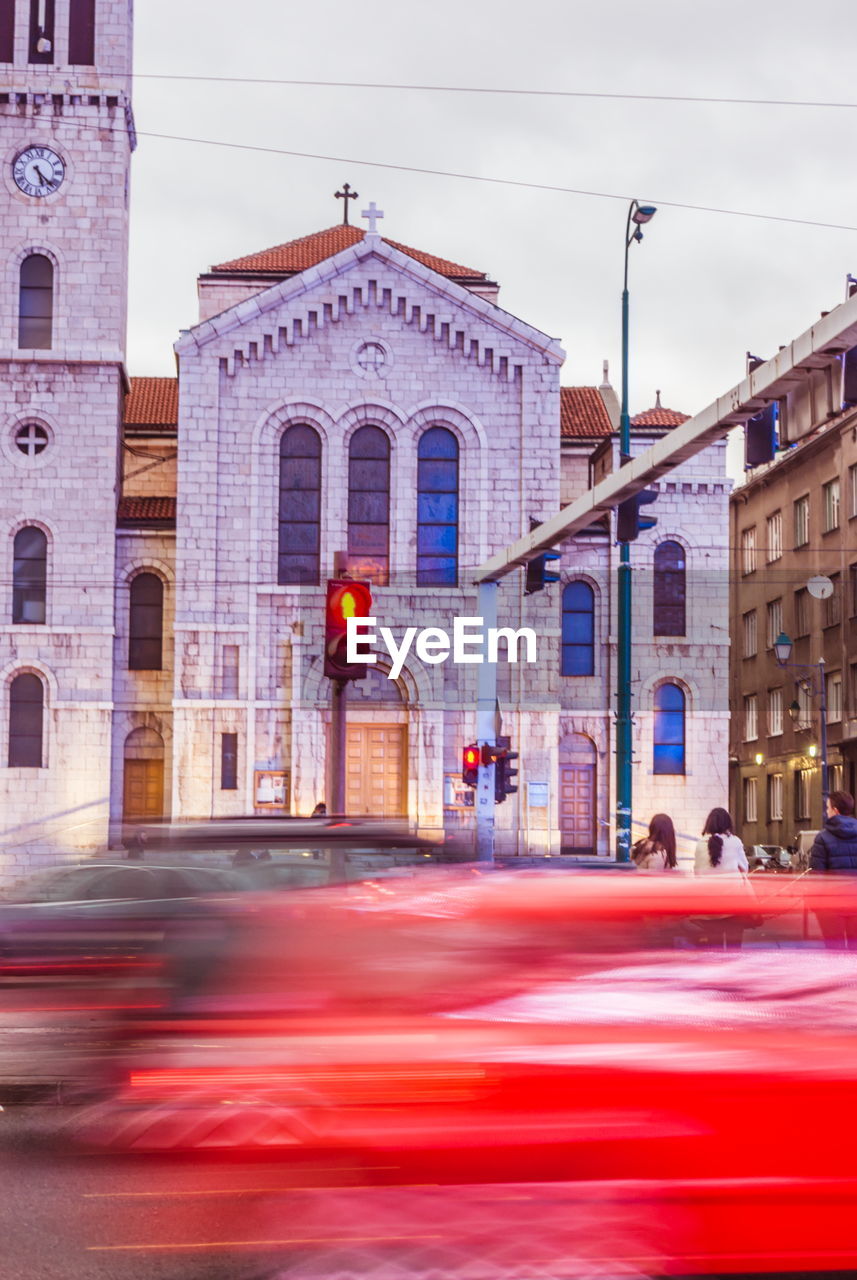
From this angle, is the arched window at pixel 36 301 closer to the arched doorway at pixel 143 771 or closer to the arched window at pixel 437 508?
the arched window at pixel 437 508

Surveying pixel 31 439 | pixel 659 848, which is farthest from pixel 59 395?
pixel 659 848

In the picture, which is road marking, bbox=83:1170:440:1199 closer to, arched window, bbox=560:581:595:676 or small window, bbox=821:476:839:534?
arched window, bbox=560:581:595:676

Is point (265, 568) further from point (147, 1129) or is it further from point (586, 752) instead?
point (147, 1129)

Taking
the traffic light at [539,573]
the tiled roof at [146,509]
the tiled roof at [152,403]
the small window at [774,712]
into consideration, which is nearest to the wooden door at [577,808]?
the tiled roof at [146,509]

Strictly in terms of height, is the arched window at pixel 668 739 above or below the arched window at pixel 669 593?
below

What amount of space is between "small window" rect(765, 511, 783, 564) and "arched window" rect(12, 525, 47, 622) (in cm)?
2762

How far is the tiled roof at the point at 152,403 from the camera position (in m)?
47.9

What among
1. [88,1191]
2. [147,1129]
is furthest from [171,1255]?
[88,1191]

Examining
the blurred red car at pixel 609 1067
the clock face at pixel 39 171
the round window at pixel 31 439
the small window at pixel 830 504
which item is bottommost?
the blurred red car at pixel 609 1067

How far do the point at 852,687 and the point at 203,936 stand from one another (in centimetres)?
4459

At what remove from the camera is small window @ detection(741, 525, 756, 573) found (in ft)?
203

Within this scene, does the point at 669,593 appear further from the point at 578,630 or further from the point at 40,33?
the point at 40,33

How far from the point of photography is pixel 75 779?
39.2 metres

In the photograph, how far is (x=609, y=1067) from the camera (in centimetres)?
532
